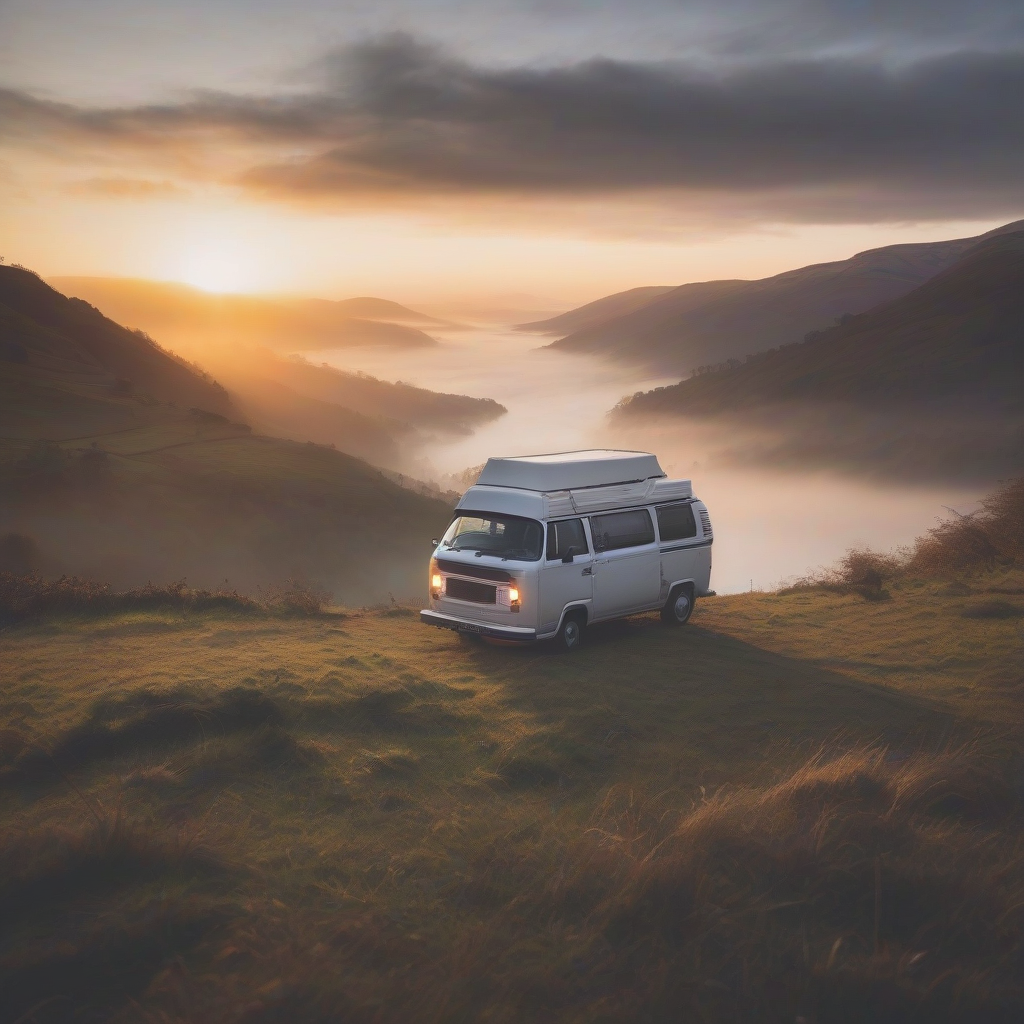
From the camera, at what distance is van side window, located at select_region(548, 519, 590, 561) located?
45.2 ft

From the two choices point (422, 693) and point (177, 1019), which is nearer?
point (177, 1019)

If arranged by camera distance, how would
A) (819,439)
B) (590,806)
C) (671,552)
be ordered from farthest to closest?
(819,439) → (671,552) → (590,806)

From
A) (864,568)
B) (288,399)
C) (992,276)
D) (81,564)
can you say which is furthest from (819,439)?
(864,568)

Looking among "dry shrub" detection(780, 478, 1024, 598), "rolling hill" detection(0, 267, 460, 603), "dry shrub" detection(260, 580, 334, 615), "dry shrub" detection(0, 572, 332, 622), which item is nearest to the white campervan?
"dry shrub" detection(260, 580, 334, 615)

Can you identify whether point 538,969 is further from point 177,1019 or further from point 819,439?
point 819,439

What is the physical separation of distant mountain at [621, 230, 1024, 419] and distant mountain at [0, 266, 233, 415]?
11422cm

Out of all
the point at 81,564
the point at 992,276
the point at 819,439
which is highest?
the point at 992,276

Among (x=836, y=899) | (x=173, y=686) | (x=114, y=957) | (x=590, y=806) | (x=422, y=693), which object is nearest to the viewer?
(x=114, y=957)

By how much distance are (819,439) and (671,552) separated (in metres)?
167

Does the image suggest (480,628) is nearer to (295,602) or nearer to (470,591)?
(470,591)

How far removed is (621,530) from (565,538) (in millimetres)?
1422

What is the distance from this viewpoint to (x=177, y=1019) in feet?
13.7

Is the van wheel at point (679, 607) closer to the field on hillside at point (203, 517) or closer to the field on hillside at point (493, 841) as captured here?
the field on hillside at point (493, 841)

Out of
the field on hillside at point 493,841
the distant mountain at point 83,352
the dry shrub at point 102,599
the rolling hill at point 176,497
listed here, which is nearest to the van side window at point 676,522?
the field on hillside at point 493,841
